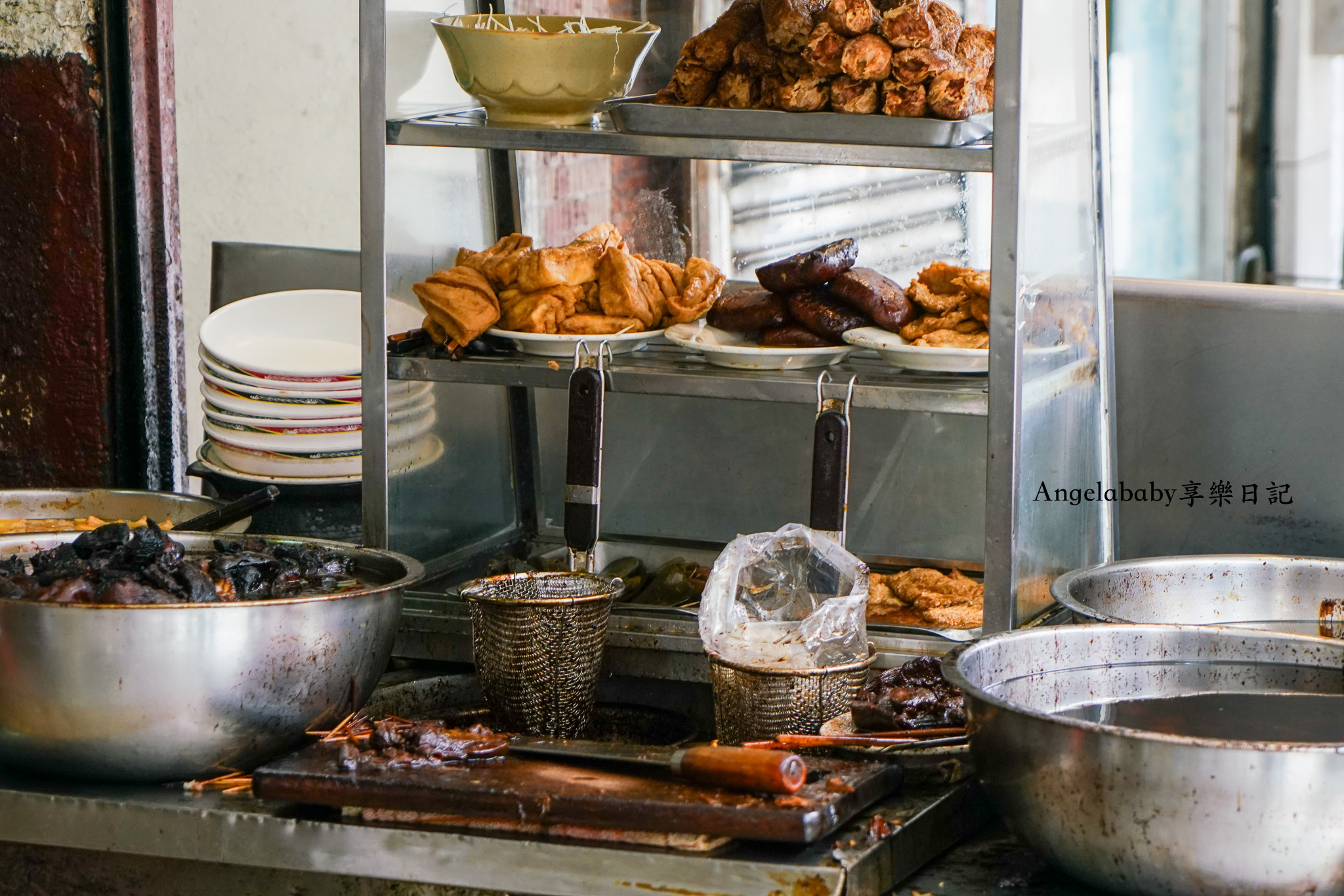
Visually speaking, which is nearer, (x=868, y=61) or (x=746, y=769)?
(x=746, y=769)

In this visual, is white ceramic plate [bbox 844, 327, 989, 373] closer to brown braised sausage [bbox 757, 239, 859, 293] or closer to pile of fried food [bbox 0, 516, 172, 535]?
brown braised sausage [bbox 757, 239, 859, 293]

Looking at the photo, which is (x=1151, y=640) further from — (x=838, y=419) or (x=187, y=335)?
(x=187, y=335)

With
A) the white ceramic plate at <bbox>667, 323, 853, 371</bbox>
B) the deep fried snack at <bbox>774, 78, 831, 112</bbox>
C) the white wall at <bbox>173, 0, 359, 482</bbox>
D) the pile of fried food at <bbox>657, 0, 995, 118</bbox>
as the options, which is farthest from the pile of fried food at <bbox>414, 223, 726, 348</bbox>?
the white wall at <bbox>173, 0, 359, 482</bbox>

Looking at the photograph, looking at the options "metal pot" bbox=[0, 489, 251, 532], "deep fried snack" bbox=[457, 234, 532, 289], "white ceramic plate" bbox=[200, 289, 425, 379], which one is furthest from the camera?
"white ceramic plate" bbox=[200, 289, 425, 379]

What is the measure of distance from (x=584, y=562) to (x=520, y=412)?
0.61m

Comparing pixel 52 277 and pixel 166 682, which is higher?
pixel 52 277

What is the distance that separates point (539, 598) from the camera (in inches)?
79.8

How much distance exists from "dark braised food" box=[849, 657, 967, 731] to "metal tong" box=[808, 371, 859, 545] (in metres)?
0.21

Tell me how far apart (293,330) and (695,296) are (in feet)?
3.08

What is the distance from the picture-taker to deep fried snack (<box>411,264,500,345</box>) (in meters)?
2.27

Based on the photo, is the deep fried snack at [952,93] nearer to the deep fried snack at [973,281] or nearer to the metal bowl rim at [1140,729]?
the deep fried snack at [973,281]

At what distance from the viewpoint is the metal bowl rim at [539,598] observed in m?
1.96

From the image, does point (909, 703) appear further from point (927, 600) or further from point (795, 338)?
point (795, 338)

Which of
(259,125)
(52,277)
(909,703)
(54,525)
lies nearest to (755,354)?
(909,703)
